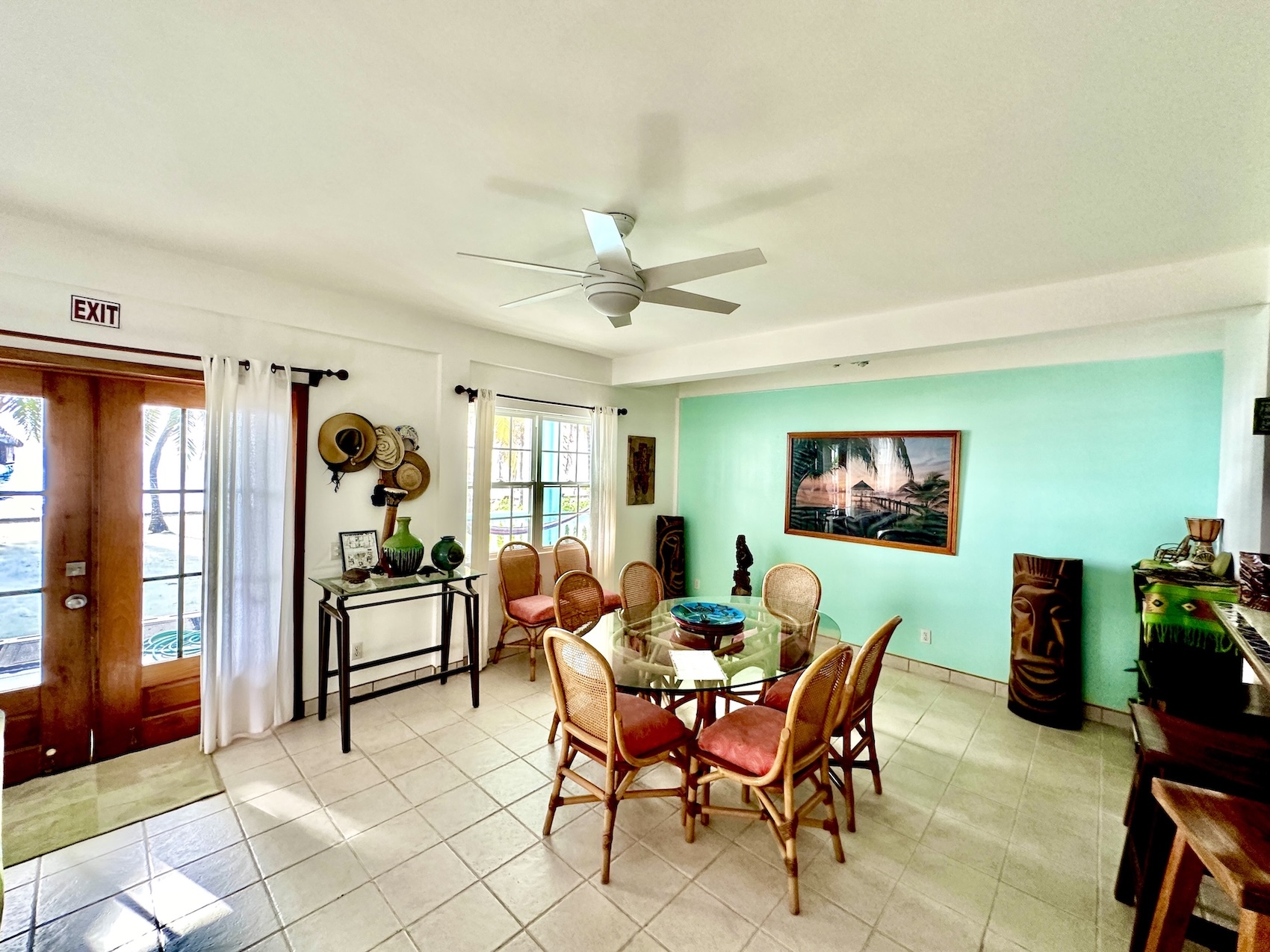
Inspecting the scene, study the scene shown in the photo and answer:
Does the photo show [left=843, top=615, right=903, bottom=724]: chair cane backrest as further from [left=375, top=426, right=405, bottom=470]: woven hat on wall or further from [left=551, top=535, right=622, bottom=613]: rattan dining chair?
[left=375, top=426, right=405, bottom=470]: woven hat on wall

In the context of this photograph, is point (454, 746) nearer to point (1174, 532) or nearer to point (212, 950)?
point (212, 950)

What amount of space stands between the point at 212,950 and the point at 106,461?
2.30 m

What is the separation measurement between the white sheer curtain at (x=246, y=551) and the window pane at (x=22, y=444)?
2.08 feet

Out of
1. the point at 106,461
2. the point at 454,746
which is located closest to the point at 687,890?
the point at 454,746

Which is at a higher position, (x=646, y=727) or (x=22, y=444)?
(x=22, y=444)

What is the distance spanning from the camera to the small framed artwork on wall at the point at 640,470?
5.25 m

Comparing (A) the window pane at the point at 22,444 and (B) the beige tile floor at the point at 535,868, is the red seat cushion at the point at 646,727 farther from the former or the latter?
(A) the window pane at the point at 22,444

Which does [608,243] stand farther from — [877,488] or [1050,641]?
[1050,641]

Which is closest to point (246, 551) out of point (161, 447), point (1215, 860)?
point (161, 447)

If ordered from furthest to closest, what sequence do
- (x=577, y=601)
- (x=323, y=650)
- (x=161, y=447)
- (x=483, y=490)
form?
(x=483, y=490) → (x=577, y=601) → (x=323, y=650) → (x=161, y=447)

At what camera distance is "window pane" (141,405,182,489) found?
2.68m

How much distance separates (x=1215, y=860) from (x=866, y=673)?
1.09 m

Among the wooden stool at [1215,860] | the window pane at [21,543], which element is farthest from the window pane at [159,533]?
the wooden stool at [1215,860]

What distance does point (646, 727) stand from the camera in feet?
6.92
